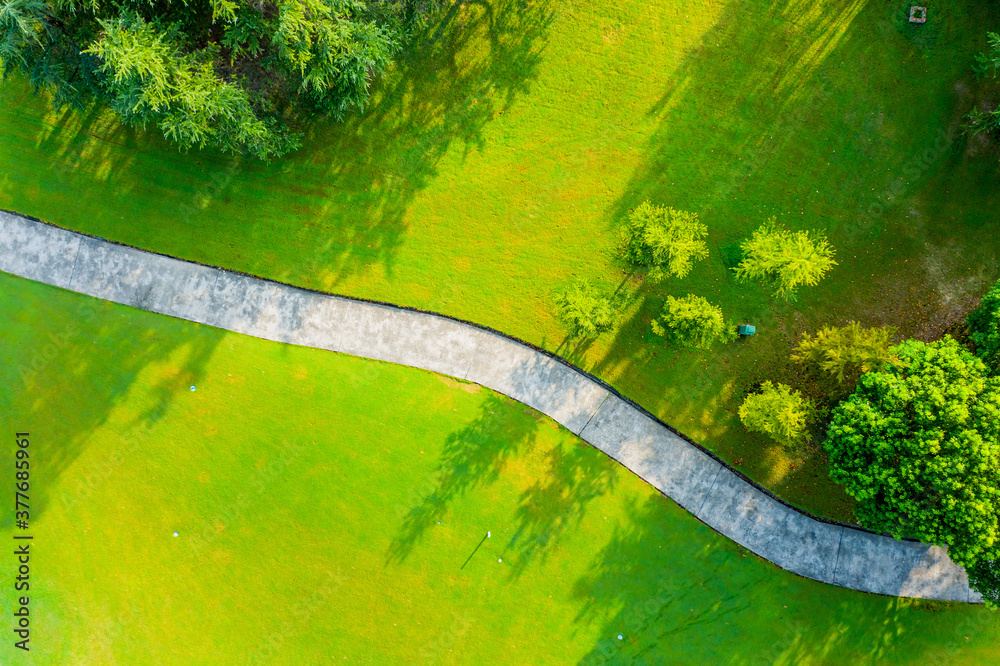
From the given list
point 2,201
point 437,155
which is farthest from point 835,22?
point 2,201

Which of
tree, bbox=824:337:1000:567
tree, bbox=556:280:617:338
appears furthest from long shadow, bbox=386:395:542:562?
tree, bbox=824:337:1000:567

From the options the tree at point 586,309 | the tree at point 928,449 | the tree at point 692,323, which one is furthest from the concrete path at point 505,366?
the tree at point 928,449

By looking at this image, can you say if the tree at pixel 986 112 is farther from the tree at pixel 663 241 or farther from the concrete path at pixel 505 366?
the concrete path at pixel 505 366

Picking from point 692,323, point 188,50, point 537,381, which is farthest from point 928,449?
point 188,50

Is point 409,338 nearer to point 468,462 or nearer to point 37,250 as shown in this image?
point 468,462

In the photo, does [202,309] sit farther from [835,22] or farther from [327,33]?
[835,22]

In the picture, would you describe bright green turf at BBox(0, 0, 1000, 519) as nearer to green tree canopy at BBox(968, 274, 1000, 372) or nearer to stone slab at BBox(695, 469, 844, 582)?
stone slab at BBox(695, 469, 844, 582)
